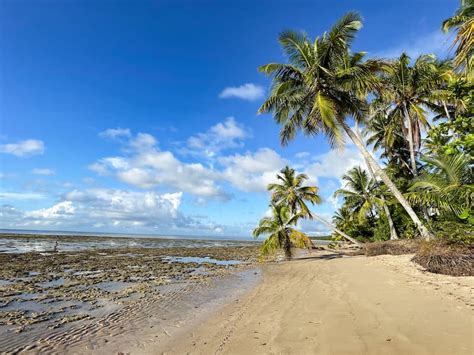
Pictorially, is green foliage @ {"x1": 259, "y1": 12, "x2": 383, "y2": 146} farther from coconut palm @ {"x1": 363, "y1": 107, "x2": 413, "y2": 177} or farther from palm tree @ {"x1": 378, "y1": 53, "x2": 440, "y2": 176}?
coconut palm @ {"x1": 363, "y1": 107, "x2": 413, "y2": 177}

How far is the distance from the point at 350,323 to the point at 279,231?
50.1ft

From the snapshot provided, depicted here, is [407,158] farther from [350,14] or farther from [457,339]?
[457,339]

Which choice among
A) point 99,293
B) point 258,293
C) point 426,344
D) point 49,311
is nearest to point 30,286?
point 99,293

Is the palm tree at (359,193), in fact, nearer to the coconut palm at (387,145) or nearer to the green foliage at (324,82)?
the coconut palm at (387,145)

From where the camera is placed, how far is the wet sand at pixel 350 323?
4.39 m

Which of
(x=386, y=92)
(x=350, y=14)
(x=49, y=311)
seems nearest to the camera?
(x=49, y=311)

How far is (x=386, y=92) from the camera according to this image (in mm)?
15961

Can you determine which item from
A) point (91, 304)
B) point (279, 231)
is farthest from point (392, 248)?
point (91, 304)

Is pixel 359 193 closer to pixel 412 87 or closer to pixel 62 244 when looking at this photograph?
pixel 412 87

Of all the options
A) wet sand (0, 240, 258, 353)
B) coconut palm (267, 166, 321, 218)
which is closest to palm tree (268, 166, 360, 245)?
coconut palm (267, 166, 321, 218)

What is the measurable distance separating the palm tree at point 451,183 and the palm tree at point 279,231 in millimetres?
10366

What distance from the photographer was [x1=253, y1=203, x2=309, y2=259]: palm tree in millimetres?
20547

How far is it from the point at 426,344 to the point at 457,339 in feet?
1.54

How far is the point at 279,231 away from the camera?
2061 cm
